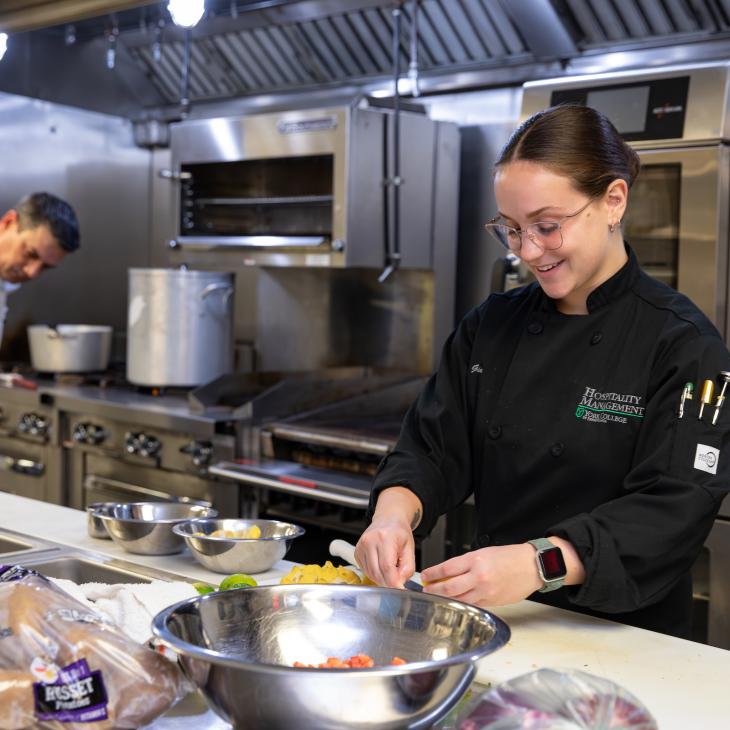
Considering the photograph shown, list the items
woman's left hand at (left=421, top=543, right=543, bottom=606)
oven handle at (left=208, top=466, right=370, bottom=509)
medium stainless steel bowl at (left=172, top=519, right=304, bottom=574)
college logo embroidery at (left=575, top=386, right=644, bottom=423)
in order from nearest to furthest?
woman's left hand at (left=421, top=543, right=543, bottom=606)
college logo embroidery at (left=575, top=386, right=644, bottom=423)
medium stainless steel bowl at (left=172, top=519, right=304, bottom=574)
oven handle at (left=208, top=466, right=370, bottom=509)

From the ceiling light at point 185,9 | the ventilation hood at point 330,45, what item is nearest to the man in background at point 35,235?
the ventilation hood at point 330,45

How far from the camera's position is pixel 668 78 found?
3031 mm

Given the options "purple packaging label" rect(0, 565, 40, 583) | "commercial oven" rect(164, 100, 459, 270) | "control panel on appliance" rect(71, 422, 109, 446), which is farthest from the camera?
"control panel on appliance" rect(71, 422, 109, 446)

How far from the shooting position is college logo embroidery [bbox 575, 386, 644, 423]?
175 cm

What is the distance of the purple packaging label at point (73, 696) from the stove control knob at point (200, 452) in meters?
2.72

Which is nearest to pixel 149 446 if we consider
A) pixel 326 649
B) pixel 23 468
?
pixel 23 468

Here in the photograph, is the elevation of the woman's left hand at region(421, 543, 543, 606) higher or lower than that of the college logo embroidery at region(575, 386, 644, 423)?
lower

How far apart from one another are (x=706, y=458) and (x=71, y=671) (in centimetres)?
102

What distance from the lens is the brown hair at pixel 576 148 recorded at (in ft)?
5.61

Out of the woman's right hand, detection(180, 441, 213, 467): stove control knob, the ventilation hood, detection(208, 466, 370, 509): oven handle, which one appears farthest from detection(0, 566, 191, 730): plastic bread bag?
detection(180, 441, 213, 467): stove control knob

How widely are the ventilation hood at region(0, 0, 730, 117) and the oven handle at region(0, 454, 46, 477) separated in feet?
6.41

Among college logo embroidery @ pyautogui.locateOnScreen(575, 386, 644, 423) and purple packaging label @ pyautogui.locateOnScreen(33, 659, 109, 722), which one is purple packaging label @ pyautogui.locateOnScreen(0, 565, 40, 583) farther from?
college logo embroidery @ pyautogui.locateOnScreen(575, 386, 644, 423)

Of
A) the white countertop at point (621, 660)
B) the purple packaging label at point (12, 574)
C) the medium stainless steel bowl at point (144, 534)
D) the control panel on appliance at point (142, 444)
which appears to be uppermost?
the purple packaging label at point (12, 574)

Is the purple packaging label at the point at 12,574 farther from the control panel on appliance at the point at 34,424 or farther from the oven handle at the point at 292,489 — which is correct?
the control panel on appliance at the point at 34,424
